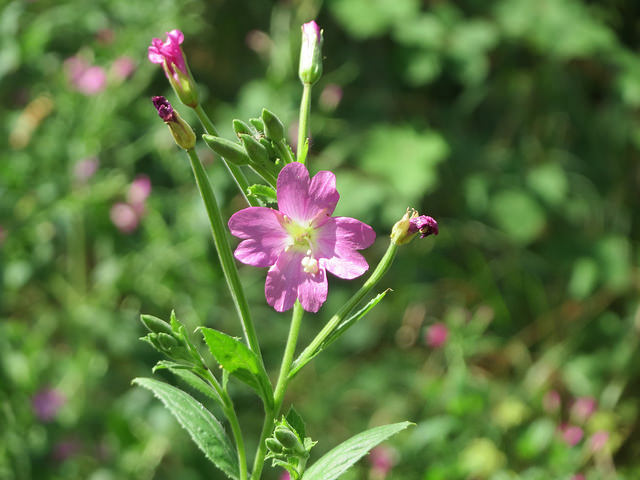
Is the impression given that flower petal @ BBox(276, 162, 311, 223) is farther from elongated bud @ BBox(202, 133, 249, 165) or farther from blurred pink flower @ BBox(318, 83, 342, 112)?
blurred pink flower @ BBox(318, 83, 342, 112)

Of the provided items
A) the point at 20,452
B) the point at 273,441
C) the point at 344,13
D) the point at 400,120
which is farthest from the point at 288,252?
the point at 400,120

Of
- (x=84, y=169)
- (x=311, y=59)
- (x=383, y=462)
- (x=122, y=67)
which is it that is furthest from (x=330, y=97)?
(x=311, y=59)

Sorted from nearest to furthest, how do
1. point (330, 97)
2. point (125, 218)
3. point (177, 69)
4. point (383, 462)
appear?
1. point (177, 69)
2. point (383, 462)
3. point (125, 218)
4. point (330, 97)

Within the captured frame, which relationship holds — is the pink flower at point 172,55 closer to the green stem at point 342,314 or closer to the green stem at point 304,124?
the green stem at point 304,124

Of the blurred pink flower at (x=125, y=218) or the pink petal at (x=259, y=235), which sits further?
the blurred pink flower at (x=125, y=218)

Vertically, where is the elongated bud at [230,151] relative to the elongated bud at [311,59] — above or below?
below

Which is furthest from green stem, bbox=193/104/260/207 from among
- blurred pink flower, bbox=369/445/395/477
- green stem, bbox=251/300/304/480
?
blurred pink flower, bbox=369/445/395/477

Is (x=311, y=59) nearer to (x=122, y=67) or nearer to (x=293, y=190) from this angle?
(x=293, y=190)

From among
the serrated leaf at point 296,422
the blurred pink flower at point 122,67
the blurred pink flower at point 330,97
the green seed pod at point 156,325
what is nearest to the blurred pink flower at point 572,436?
the blurred pink flower at point 330,97
